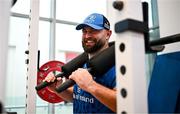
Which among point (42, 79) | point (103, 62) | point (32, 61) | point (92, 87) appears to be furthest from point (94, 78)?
point (42, 79)

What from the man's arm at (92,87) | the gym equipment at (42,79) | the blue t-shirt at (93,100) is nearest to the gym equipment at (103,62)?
the man's arm at (92,87)

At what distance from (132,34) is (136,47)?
4 cm

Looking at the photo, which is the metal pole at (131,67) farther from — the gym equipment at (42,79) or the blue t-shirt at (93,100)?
the gym equipment at (42,79)

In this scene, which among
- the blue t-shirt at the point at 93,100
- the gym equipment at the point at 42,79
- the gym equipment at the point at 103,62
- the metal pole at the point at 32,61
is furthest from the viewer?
the gym equipment at the point at 42,79

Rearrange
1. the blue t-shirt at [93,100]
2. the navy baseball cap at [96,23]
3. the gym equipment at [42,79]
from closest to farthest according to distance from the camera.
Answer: the blue t-shirt at [93,100], the navy baseball cap at [96,23], the gym equipment at [42,79]

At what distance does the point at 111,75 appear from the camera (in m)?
1.37

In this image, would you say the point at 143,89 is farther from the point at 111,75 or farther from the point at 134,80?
the point at 111,75

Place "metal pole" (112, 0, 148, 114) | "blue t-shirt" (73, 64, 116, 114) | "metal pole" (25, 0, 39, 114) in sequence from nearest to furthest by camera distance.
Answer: "metal pole" (112, 0, 148, 114), "blue t-shirt" (73, 64, 116, 114), "metal pole" (25, 0, 39, 114)

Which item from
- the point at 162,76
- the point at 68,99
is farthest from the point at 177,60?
the point at 68,99

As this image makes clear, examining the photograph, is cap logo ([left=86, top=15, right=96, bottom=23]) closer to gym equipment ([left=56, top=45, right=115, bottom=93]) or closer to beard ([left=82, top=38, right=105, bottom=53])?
beard ([left=82, top=38, right=105, bottom=53])

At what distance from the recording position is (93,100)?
1.42 meters

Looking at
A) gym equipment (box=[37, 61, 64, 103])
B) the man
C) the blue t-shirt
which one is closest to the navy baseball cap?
the man

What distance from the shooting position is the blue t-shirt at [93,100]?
1362 millimetres

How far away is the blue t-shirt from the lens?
136cm
